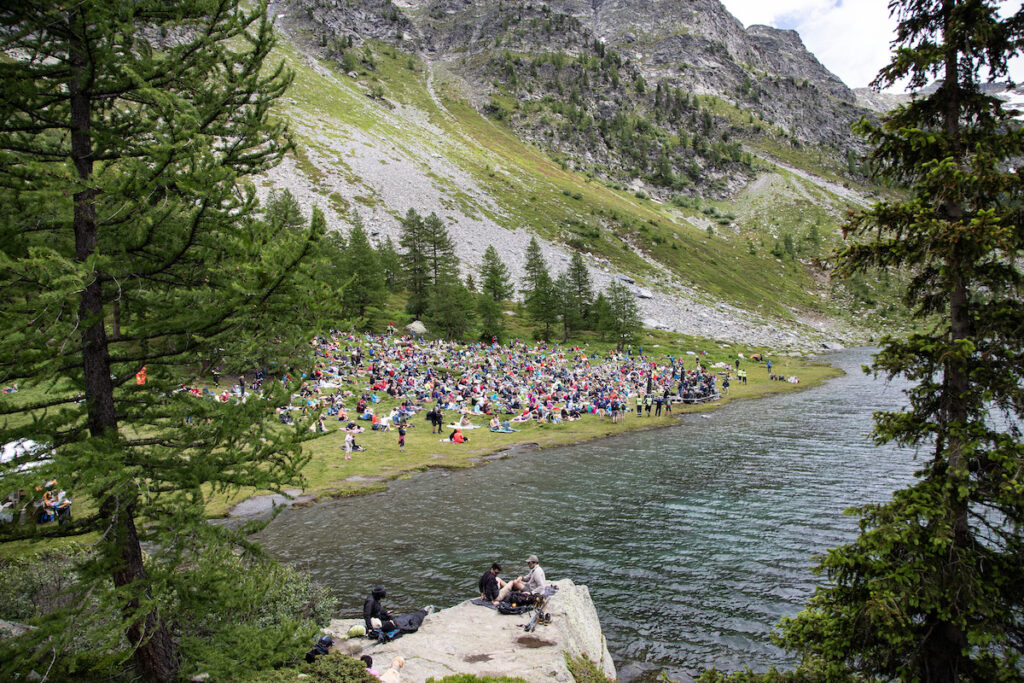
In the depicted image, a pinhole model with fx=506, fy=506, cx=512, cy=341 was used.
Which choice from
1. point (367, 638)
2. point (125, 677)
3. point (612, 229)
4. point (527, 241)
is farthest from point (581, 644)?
point (612, 229)

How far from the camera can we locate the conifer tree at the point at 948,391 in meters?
7.75

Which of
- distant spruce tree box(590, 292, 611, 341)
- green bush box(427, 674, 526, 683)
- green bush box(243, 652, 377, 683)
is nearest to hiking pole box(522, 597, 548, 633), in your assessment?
green bush box(427, 674, 526, 683)

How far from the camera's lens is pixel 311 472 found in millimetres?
29406

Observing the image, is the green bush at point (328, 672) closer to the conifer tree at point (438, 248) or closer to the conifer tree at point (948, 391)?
the conifer tree at point (948, 391)

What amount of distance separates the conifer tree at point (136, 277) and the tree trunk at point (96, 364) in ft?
0.08

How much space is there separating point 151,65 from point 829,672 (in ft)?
46.5

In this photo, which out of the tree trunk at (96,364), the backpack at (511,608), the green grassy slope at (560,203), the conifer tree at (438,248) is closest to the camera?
the tree trunk at (96,364)

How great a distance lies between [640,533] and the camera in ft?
72.1

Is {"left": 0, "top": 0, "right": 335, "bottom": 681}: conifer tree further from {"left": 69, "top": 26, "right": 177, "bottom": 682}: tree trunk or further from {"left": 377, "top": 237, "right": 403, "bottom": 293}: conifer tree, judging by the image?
{"left": 377, "top": 237, "right": 403, "bottom": 293}: conifer tree

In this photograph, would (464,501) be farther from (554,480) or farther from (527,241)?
(527,241)

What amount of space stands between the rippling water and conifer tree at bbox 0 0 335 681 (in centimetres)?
1067

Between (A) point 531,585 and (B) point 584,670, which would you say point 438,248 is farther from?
(B) point 584,670

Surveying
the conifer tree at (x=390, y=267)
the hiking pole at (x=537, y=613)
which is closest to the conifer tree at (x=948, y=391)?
the hiking pole at (x=537, y=613)

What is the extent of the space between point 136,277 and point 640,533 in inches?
806
